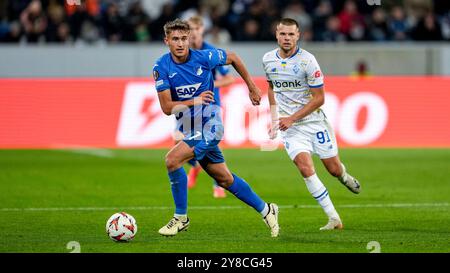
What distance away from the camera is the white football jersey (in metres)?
11.2

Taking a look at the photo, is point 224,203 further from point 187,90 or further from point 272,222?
point 187,90

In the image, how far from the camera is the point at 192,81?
1056cm

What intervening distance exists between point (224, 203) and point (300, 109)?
10.1 feet

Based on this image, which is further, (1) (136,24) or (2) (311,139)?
(1) (136,24)

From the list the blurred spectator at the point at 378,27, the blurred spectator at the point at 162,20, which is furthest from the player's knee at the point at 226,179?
the blurred spectator at the point at 378,27

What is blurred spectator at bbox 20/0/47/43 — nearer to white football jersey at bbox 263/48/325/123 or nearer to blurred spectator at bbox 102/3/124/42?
blurred spectator at bbox 102/3/124/42

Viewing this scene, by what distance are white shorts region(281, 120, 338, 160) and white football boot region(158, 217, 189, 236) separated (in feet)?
5.08

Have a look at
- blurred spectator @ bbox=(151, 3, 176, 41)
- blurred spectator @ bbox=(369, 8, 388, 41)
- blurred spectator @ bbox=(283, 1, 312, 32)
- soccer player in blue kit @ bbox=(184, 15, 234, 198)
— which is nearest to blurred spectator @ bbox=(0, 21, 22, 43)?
blurred spectator @ bbox=(151, 3, 176, 41)

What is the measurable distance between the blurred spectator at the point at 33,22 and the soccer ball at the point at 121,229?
54.4ft

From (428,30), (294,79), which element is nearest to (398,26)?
(428,30)

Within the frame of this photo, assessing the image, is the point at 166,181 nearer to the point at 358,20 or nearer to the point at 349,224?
the point at 349,224

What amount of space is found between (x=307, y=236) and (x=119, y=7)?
1787 centimetres

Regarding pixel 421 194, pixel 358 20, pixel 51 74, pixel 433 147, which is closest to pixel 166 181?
pixel 421 194

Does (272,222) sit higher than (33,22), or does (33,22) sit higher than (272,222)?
(272,222)
